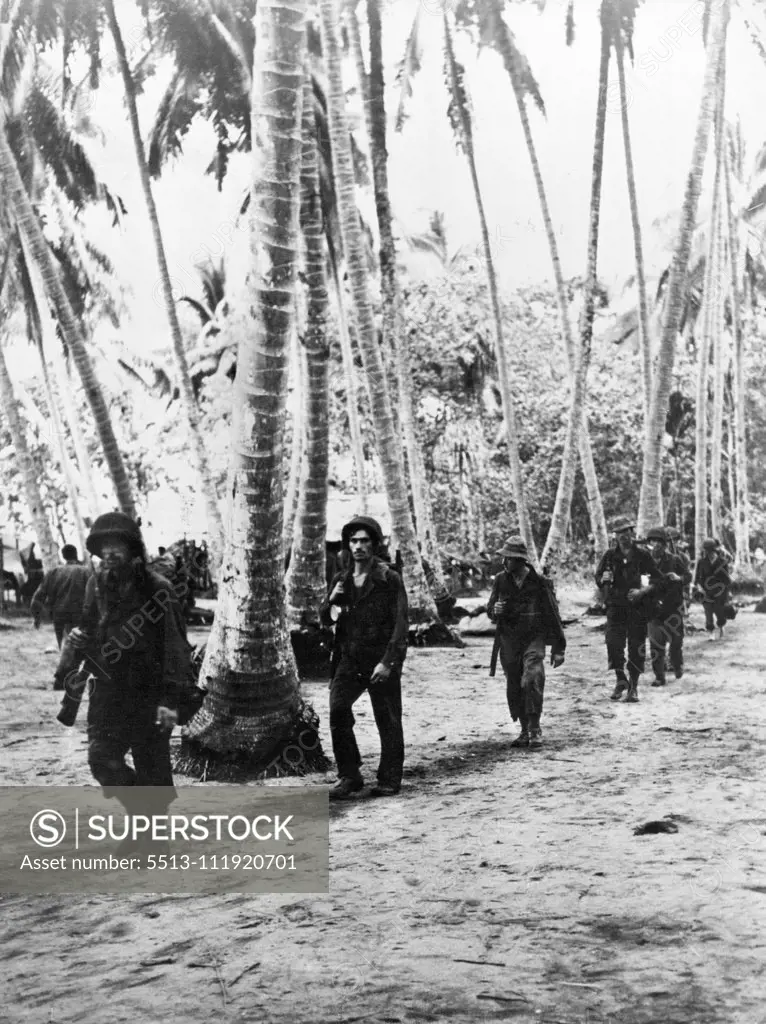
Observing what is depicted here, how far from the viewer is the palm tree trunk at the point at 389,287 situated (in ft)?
25.3

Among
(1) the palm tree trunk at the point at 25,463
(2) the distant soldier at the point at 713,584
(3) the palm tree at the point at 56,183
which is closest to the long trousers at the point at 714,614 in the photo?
(2) the distant soldier at the point at 713,584

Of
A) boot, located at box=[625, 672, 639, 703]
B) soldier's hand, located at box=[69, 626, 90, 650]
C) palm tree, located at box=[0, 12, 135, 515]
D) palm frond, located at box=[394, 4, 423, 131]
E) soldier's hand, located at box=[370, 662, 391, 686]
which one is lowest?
boot, located at box=[625, 672, 639, 703]

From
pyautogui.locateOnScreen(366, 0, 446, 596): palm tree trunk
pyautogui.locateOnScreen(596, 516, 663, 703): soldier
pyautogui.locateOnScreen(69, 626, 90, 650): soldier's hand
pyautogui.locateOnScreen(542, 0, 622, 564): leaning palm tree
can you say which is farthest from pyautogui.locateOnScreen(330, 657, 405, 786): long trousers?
pyautogui.locateOnScreen(366, 0, 446, 596): palm tree trunk

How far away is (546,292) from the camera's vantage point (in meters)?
14.4

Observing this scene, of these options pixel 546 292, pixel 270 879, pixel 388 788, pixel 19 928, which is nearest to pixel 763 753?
pixel 388 788

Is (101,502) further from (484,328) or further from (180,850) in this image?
(180,850)

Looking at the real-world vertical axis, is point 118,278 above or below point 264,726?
above

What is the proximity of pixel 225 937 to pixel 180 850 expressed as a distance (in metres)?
0.95

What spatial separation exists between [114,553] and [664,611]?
566 cm

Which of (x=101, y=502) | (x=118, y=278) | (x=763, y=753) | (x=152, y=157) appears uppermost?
(x=152, y=157)

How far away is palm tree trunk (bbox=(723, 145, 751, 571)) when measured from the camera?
25.1ft

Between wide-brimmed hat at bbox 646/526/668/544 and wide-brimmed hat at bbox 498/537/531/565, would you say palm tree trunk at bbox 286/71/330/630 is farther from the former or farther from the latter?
wide-brimmed hat at bbox 646/526/668/544

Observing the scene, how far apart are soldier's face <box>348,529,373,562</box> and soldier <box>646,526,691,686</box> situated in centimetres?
403

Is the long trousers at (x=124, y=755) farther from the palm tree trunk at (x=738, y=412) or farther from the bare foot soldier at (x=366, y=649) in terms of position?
the palm tree trunk at (x=738, y=412)
